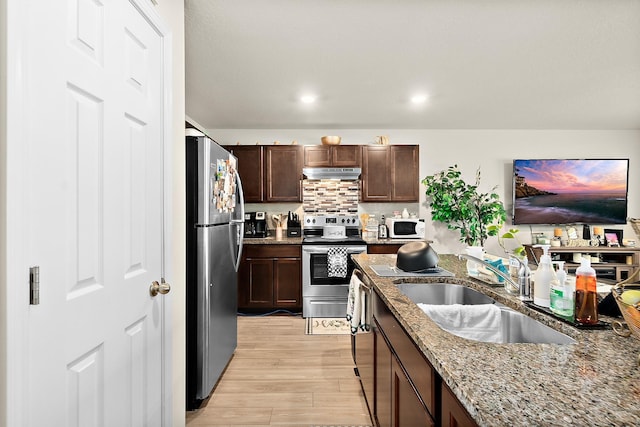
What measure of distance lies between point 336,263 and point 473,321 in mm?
2769

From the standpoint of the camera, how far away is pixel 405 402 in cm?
129

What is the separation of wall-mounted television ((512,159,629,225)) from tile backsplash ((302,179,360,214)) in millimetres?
2352

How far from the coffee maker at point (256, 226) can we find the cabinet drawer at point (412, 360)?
10.2ft

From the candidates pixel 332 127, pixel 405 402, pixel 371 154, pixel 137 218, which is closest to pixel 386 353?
pixel 405 402

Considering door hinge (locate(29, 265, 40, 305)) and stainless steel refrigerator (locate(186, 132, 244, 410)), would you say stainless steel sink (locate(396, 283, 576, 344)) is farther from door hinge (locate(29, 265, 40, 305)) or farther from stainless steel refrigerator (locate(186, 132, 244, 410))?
door hinge (locate(29, 265, 40, 305))

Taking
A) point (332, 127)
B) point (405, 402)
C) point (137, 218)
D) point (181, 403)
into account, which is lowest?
point (181, 403)

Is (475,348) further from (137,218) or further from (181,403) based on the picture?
(181,403)

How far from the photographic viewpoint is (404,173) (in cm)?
470

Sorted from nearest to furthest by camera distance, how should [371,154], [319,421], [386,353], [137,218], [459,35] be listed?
[137,218] → [386,353] → [319,421] → [459,35] → [371,154]

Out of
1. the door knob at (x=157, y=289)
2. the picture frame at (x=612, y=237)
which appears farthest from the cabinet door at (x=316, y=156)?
the picture frame at (x=612, y=237)

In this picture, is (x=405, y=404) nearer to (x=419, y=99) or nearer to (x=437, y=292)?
(x=437, y=292)

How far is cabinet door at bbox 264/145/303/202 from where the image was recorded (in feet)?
15.3

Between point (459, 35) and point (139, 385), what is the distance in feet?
9.10

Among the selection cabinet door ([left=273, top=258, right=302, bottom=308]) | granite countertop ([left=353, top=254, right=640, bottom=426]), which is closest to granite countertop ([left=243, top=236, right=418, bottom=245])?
cabinet door ([left=273, top=258, right=302, bottom=308])
